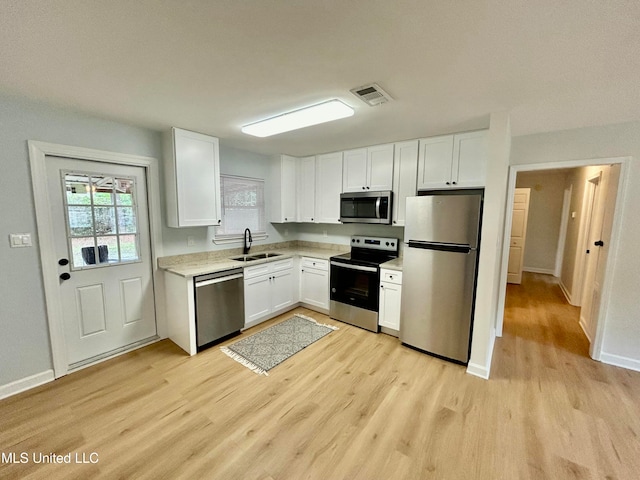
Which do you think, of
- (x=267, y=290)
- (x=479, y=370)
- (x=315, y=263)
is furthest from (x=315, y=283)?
(x=479, y=370)

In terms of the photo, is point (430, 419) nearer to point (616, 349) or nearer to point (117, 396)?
point (616, 349)

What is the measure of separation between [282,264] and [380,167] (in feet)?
6.26

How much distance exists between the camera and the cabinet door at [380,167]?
132 inches

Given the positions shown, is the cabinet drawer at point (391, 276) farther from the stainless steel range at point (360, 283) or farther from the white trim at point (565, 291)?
the white trim at point (565, 291)

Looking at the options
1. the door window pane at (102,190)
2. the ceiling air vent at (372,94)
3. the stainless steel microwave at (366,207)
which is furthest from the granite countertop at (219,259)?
the ceiling air vent at (372,94)

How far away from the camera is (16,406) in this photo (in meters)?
2.05

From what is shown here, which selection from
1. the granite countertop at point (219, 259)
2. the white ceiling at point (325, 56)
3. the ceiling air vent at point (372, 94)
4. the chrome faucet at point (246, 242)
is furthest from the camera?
the chrome faucet at point (246, 242)

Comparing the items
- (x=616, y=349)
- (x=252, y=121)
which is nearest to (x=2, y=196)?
(x=252, y=121)

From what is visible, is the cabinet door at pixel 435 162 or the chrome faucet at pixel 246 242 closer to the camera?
the cabinet door at pixel 435 162

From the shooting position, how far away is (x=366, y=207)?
3516mm

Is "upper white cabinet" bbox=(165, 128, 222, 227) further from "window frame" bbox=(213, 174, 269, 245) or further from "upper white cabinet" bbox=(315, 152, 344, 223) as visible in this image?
"upper white cabinet" bbox=(315, 152, 344, 223)

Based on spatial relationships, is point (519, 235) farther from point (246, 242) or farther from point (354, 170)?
point (246, 242)

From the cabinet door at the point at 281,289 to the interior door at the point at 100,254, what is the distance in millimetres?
1448

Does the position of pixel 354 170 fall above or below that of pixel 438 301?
above
